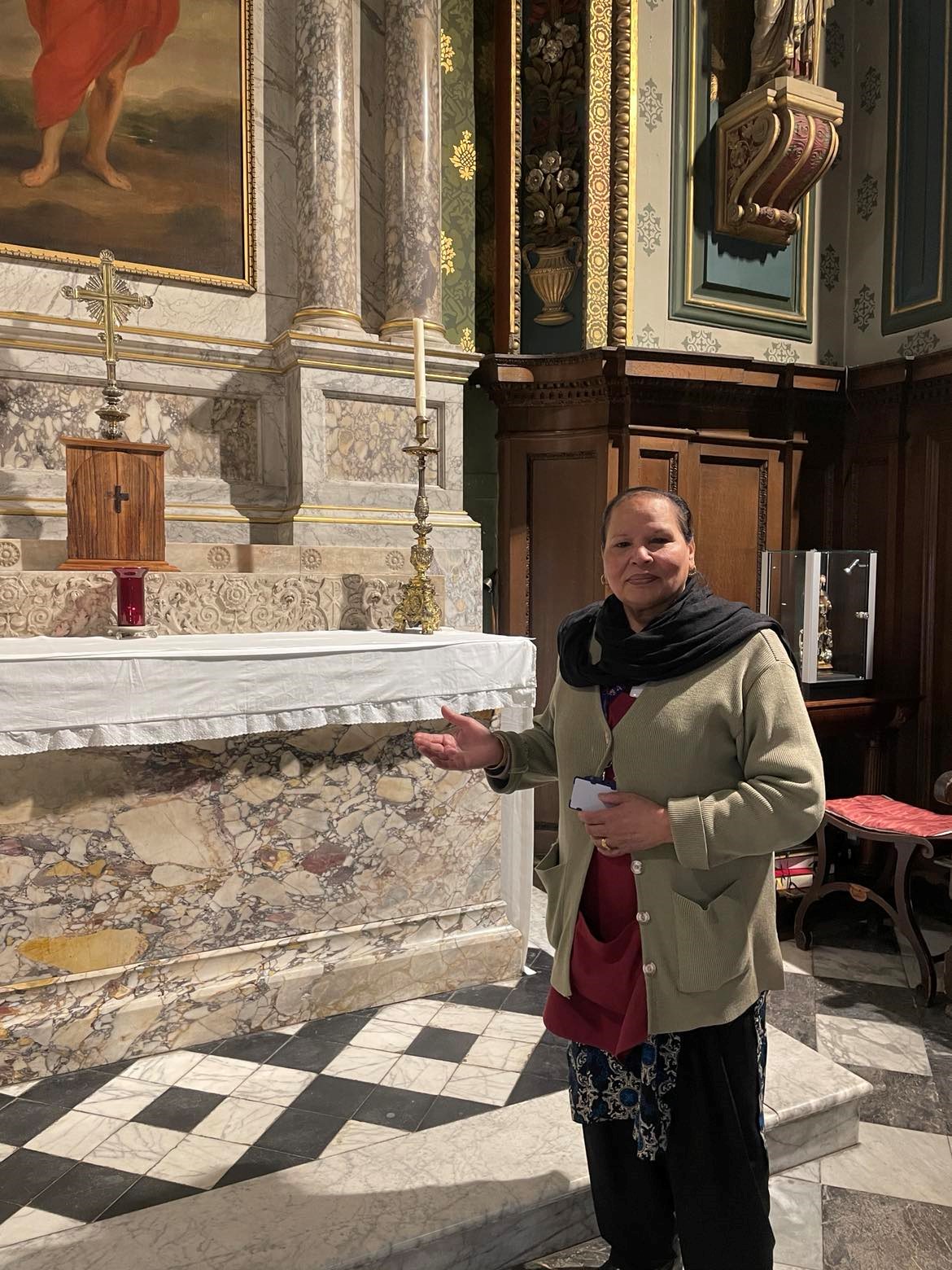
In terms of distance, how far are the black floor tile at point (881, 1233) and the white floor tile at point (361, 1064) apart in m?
1.26

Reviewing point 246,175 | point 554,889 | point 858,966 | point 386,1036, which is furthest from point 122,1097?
point 246,175

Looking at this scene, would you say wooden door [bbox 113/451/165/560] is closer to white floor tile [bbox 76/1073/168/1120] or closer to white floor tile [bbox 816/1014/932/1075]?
white floor tile [bbox 76/1073/168/1120]

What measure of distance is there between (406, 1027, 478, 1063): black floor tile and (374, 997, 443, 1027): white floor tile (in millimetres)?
76

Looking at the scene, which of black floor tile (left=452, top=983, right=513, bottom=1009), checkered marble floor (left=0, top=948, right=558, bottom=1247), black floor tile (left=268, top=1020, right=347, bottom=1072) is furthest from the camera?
black floor tile (left=452, top=983, right=513, bottom=1009)

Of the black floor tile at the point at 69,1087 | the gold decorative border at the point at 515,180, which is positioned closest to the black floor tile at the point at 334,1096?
the black floor tile at the point at 69,1087

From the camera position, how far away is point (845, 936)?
409 centimetres

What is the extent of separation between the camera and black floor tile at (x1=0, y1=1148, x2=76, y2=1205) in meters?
2.13

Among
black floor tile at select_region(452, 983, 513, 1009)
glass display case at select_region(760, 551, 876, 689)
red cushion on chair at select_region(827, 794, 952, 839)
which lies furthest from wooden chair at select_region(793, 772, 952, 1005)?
black floor tile at select_region(452, 983, 513, 1009)

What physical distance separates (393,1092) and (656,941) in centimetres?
140

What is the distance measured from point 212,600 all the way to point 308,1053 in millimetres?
1501

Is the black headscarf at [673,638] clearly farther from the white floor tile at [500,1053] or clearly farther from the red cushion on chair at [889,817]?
the red cushion on chair at [889,817]

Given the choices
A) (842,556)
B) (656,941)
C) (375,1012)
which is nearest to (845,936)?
(842,556)

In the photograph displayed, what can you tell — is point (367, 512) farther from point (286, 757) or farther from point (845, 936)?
point (845, 936)

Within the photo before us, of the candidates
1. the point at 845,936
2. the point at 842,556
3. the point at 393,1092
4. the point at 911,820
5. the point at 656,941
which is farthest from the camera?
the point at 842,556
